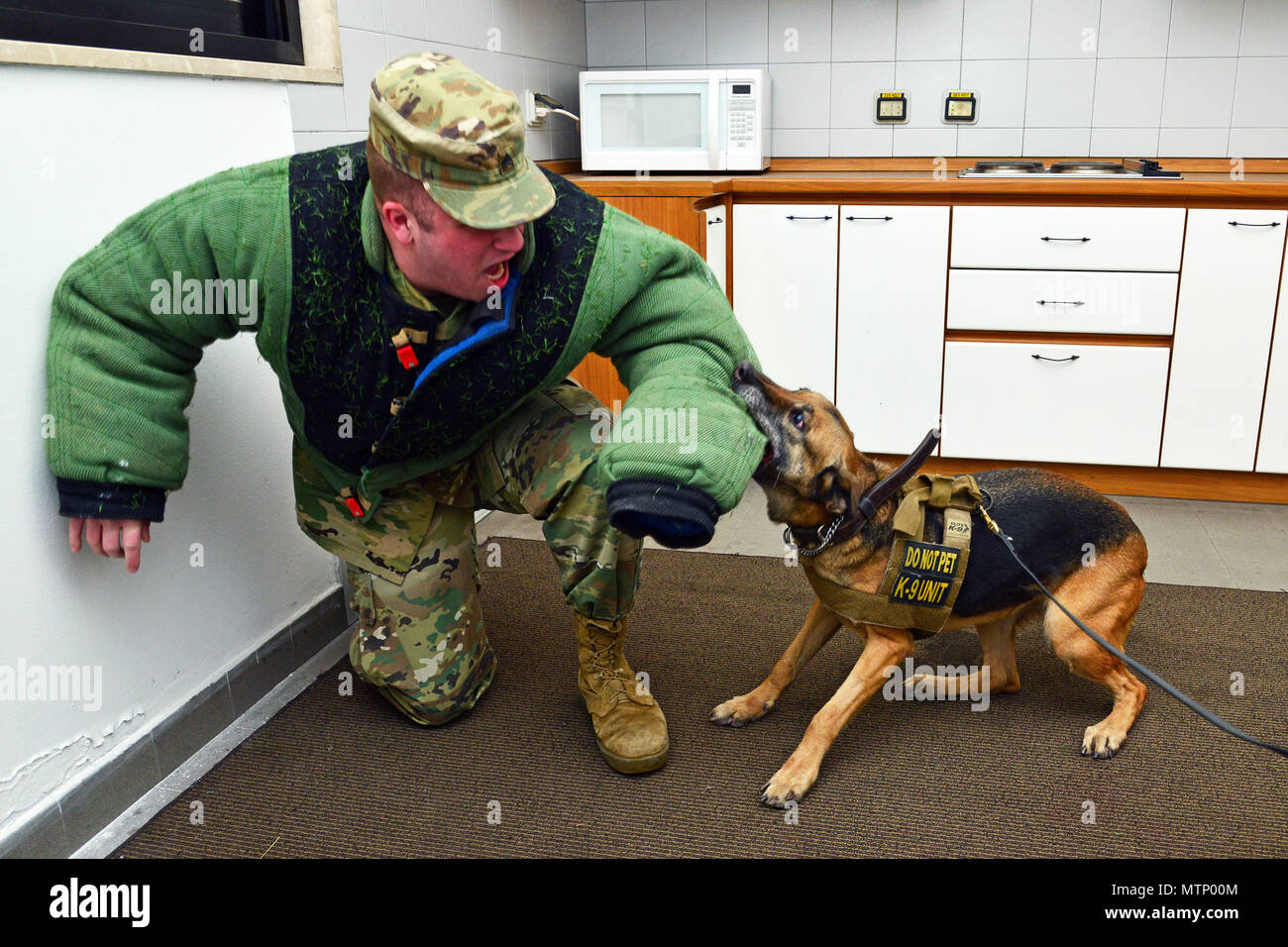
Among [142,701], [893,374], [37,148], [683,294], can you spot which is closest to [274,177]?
[37,148]

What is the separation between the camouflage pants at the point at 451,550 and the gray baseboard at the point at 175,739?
0.78 feet

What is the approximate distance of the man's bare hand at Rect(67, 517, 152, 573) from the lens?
158cm

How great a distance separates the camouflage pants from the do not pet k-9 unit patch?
469 mm

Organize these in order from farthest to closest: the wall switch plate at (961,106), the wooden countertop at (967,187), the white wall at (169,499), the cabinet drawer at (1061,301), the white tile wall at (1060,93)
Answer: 1. the wall switch plate at (961,106)
2. the white tile wall at (1060,93)
3. the cabinet drawer at (1061,301)
4. the wooden countertop at (967,187)
5. the white wall at (169,499)

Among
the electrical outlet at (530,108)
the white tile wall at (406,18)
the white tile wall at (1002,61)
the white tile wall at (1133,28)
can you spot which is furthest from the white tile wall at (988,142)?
the white tile wall at (406,18)

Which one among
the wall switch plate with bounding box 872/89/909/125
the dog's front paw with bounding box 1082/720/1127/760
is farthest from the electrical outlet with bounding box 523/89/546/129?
the dog's front paw with bounding box 1082/720/1127/760

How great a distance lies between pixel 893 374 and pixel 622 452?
217cm

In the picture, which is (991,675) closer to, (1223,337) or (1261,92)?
(1223,337)

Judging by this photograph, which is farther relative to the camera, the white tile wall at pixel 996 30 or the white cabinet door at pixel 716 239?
the white tile wall at pixel 996 30

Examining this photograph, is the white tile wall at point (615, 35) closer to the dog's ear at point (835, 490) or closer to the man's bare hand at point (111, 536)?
the dog's ear at point (835, 490)

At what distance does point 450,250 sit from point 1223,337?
256 cm

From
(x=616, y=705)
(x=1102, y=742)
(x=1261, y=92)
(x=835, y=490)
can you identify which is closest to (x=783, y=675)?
(x=616, y=705)

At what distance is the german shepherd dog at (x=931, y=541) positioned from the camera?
1.71 m
